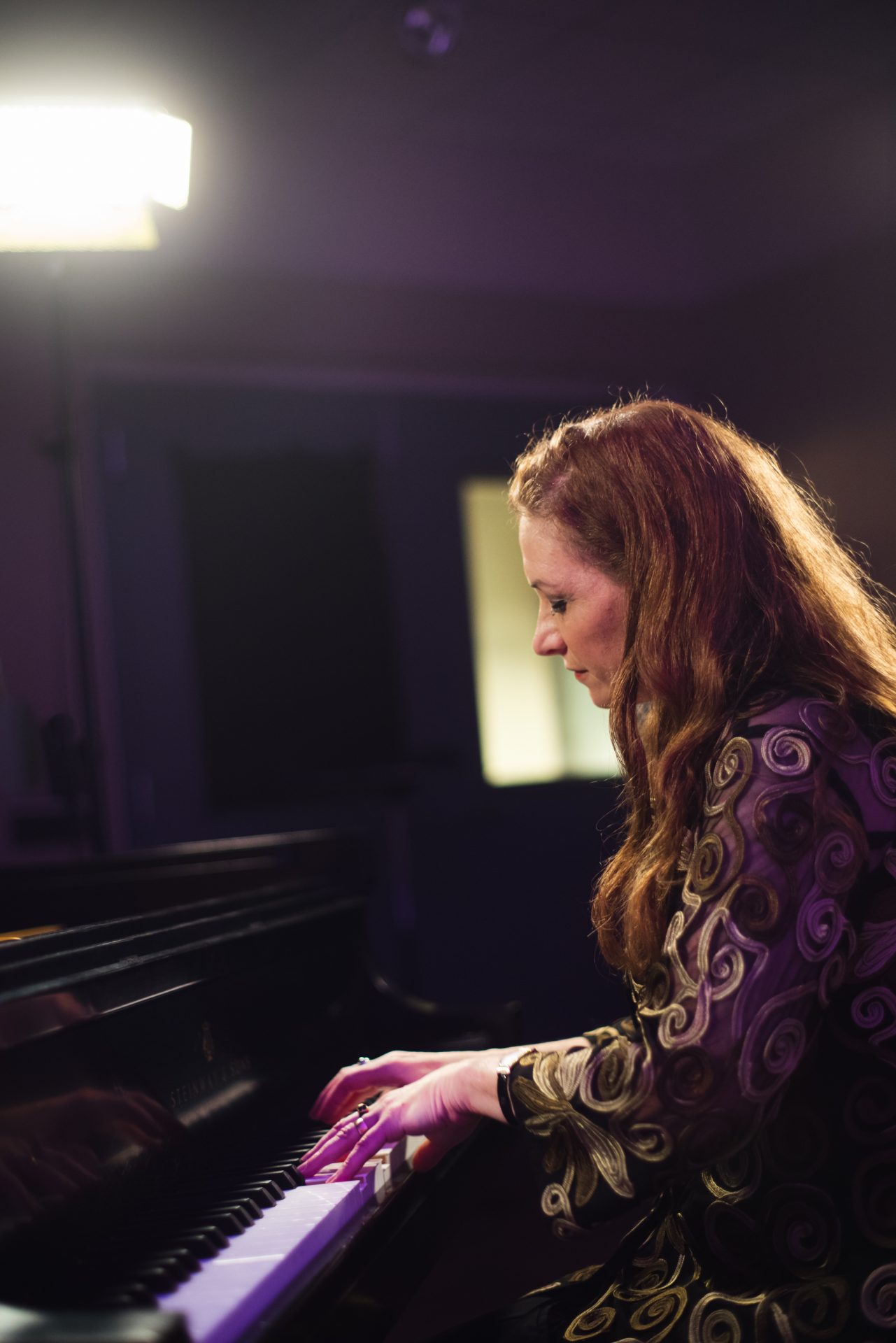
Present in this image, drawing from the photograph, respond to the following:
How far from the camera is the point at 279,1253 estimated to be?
0.97 meters

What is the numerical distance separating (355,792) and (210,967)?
8.01 feet

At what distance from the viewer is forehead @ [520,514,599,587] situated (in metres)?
1.26

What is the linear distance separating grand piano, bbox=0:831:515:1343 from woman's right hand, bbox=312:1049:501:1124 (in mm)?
37

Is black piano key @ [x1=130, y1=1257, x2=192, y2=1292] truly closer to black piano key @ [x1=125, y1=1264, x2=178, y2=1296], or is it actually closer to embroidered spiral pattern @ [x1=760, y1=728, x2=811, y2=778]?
black piano key @ [x1=125, y1=1264, x2=178, y2=1296]

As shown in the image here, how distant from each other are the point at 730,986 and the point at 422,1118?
0.40 metres

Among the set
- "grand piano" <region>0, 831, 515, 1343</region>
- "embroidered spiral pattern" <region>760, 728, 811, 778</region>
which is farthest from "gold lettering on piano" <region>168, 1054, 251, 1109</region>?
"embroidered spiral pattern" <region>760, 728, 811, 778</region>

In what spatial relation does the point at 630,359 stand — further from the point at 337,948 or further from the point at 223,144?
the point at 337,948

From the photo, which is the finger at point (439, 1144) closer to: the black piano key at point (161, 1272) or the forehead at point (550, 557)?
the black piano key at point (161, 1272)

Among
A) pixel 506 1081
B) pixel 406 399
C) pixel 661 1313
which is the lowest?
pixel 661 1313

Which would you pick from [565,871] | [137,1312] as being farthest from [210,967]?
[565,871]

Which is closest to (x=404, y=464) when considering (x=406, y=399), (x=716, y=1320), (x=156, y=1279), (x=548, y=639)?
(x=406, y=399)

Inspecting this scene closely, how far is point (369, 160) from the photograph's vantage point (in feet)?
12.7

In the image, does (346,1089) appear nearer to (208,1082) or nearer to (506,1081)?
(208,1082)

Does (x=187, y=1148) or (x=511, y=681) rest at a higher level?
(x=511, y=681)
